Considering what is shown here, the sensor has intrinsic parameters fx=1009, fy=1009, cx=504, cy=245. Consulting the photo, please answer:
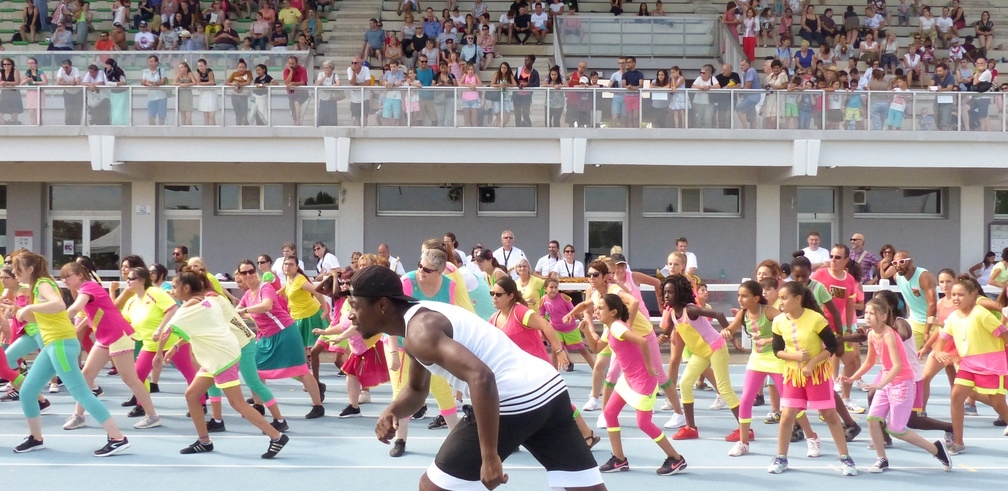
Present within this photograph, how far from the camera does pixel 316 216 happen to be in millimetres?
21844

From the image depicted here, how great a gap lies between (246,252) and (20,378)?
37.1 feet

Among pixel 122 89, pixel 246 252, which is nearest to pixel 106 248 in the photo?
pixel 246 252

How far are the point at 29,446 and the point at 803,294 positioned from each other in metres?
6.47

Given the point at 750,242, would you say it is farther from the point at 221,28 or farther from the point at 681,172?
the point at 221,28

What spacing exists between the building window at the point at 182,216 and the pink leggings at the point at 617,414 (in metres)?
16.1

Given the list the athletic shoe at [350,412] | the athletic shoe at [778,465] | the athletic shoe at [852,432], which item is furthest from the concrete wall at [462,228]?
the athletic shoe at [778,465]

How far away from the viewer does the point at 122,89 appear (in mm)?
18703

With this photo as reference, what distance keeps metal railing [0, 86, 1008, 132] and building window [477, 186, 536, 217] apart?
10.5ft

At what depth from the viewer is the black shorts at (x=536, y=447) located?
4527mm

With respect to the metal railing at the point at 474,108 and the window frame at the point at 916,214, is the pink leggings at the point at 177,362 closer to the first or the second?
the metal railing at the point at 474,108

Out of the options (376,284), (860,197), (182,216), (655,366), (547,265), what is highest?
(860,197)

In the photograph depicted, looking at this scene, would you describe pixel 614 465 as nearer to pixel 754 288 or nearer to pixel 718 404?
pixel 754 288

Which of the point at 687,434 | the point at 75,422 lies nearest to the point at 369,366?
the point at 75,422

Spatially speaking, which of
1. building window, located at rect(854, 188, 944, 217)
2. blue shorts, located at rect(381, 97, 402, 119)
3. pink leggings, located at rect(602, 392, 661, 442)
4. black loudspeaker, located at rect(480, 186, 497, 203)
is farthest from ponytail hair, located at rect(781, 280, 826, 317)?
building window, located at rect(854, 188, 944, 217)
